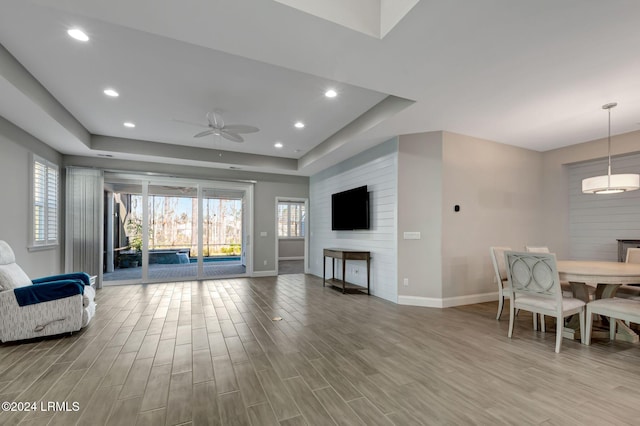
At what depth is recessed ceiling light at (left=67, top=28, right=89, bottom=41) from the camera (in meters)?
2.55

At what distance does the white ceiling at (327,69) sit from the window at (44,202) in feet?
1.77

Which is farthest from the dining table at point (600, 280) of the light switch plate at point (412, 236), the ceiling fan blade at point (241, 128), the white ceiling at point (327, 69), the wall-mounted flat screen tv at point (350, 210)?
the ceiling fan blade at point (241, 128)

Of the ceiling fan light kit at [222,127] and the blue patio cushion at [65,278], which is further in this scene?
the ceiling fan light kit at [222,127]

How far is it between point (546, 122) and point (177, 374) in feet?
18.8

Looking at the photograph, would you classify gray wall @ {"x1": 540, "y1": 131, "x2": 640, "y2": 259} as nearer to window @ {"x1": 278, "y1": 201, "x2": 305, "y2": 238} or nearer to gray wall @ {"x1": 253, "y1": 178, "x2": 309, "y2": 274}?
gray wall @ {"x1": 253, "y1": 178, "x2": 309, "y2": 274}

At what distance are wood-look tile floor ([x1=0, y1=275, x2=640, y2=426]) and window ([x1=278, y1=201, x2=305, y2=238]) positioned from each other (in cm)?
768

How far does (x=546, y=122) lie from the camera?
4.27m

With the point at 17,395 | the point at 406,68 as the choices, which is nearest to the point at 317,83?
the point at 406,68

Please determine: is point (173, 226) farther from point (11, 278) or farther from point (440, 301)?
point (440, 301)

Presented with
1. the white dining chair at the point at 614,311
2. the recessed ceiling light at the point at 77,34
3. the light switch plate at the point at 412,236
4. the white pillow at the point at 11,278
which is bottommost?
the white dining chair at the point at 614,311

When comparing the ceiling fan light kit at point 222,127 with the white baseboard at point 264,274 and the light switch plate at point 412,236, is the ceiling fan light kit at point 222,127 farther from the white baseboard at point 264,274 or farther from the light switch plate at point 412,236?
the white baseboard at point 264,274

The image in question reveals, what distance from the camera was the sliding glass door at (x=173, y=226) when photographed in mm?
6758

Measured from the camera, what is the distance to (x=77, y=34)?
8.55 feet

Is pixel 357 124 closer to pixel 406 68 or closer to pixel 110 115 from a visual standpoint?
pixel 406 68
